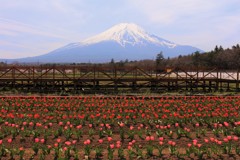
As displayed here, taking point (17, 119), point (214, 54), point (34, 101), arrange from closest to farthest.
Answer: point (17, 119), point (34, 101), point (214, 54)

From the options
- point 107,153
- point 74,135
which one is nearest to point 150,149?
point 107,153

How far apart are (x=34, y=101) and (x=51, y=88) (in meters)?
9.39

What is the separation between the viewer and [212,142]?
29.4 feet

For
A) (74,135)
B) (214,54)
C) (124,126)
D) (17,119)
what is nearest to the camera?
(74,135)

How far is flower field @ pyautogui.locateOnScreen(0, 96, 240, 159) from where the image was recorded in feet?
25.5

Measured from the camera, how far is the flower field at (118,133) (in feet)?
25.5

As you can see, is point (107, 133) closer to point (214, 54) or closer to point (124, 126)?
point (124, 126)

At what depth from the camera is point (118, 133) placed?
392 inches

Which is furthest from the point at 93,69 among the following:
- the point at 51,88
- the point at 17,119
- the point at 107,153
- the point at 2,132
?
the point at 107,153

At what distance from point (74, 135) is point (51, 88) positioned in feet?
53.0

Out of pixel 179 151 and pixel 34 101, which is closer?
pixel 179 151

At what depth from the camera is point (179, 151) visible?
813cm

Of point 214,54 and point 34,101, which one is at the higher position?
point 214,54

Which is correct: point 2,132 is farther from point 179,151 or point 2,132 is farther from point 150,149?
point 179,151
